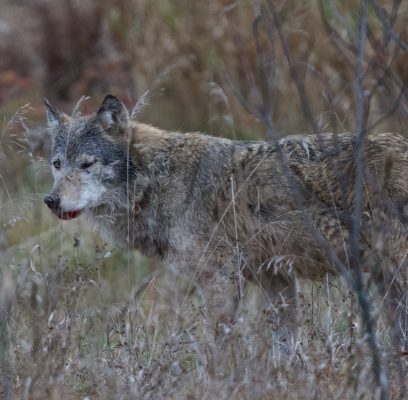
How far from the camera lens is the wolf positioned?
5270 mm

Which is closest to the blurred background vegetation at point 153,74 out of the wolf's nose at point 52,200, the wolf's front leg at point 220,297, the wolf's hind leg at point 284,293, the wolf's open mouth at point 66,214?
the wolf's nose at point 52,200

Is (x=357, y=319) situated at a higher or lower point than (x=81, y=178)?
lower

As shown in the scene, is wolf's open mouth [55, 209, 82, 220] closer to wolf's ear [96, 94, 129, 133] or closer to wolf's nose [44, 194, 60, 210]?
wolf's nose [44, 194, 60, 210]

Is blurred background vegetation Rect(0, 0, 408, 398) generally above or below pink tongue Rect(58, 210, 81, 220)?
above

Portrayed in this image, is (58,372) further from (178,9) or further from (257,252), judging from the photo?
(178,9)

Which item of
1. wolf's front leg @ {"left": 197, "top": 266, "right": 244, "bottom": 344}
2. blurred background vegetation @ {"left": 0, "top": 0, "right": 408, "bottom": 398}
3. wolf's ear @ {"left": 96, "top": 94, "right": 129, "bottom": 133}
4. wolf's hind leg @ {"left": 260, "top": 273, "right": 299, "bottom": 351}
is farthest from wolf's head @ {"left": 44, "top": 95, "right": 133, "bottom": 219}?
wolf's hind leg @ {"left": 260, "top": 273, "right": 299, "bottom": 351}

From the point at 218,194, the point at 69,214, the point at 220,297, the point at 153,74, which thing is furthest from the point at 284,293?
the point at 153,74

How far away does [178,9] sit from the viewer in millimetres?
10953

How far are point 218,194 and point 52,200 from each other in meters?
1.03

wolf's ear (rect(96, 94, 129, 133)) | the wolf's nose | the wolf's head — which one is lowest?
the wolf's nose

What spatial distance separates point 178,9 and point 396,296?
6663 mm

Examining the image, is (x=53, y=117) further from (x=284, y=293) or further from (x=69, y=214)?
(x=284, y=293)

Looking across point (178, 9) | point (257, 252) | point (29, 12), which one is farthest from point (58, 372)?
point (29, 12)

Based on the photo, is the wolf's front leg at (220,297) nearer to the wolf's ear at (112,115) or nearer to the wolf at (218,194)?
the wolf at (218,194)
